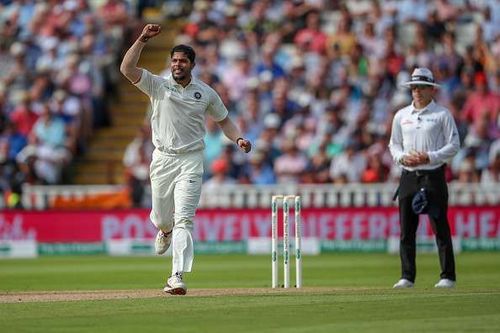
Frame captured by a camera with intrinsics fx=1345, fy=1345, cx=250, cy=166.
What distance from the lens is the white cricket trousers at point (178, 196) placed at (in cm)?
1192

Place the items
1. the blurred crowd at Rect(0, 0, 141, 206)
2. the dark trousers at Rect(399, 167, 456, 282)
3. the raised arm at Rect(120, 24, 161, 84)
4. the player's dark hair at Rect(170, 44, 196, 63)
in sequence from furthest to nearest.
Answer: the blurred crowd at Rect(0, 0, 141, 206), the dark trousers at Rect(399, 167, 456, 282), the player's dark hair at Rect(170, 44, 196, 63), the raised arm at Rect(120, 24, 161, 84)

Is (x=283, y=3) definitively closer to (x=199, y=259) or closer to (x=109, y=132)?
(x=109, y=132)

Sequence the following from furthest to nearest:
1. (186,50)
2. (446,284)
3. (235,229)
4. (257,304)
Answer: (235,229)
(446,284)
(186,50)
(257,304)

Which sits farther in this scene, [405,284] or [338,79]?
[338,79]

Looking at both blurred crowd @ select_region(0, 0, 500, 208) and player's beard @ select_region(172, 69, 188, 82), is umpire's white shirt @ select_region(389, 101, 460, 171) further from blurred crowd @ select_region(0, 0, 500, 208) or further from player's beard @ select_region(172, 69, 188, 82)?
blurred crowd @ select_region(0, 0, 500, 208)

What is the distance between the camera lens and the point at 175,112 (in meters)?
12.3

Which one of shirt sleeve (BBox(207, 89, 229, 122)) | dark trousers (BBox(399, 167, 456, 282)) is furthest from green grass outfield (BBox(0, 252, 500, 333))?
shirt sleeve (BBox(207, 89, 229, 122))

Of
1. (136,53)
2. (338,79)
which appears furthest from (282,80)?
(136,53)

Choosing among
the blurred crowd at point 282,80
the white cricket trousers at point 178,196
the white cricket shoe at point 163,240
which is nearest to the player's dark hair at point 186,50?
the white cricket trousers at point 178,196

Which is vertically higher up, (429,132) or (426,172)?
(429,132)

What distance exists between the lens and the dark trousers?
43.4 ft

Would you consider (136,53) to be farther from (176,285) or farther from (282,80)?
(282,80)

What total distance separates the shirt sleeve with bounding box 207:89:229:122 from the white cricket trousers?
0.44 m

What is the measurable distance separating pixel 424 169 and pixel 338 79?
34.3 ft
